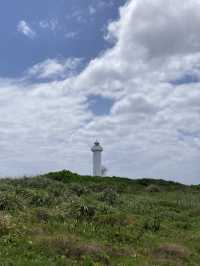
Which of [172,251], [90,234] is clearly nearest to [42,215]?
[90,234]

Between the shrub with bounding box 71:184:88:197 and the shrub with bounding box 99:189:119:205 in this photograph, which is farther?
the shrub with bounding box 71:184:88:197

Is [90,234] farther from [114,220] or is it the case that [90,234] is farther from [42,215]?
[114,220]

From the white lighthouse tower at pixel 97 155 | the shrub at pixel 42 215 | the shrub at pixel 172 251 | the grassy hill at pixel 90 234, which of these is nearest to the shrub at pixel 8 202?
the grassy hill at pixel 90 234

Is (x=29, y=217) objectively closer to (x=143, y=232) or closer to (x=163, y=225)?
(x=143, y=232)

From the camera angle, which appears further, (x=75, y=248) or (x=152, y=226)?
(x=152, y=226)

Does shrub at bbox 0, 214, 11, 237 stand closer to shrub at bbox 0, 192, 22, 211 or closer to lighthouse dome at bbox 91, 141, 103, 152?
shrub at bbox 0, 192, 22, 211

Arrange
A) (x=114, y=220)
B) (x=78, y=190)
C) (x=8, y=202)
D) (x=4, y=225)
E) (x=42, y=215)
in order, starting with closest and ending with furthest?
(x=4, y=225)
(x=42, y=215)
(x=114, y=220)
(x=8, y=202)
(x=78, y=190)

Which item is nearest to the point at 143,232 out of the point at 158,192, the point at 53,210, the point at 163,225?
the point at 163,225

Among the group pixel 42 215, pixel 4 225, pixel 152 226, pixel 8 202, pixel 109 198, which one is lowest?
pixel 4 225

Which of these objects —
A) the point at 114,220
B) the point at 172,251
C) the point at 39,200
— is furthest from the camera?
the point at 39,200

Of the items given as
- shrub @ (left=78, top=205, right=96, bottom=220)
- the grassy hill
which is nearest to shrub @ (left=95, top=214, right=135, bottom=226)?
the grassy hill

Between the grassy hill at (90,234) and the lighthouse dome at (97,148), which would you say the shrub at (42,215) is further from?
the lighthouse dome at (97,148)

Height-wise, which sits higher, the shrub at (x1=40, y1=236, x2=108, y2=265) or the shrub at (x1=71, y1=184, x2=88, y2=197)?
the shrub at (x1=71, y1=184, x2=88, y2=197)

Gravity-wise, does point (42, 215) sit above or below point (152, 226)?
above
